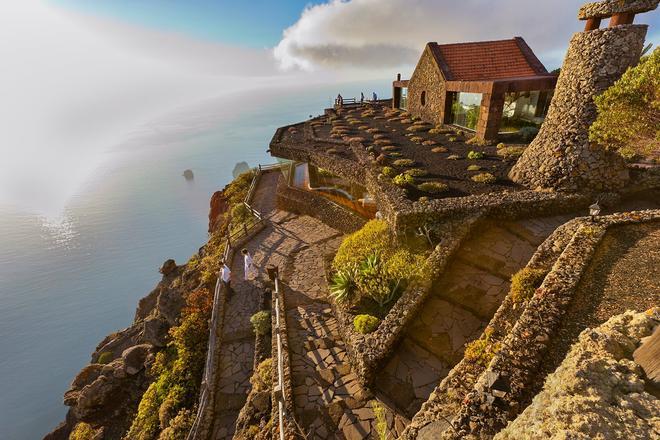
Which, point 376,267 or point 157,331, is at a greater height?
point 376,267

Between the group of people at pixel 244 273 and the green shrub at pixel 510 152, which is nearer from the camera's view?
the group of people at pixel 244 273

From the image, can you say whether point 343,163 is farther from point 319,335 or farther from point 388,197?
point 319,335

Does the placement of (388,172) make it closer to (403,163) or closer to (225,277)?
(403,163)

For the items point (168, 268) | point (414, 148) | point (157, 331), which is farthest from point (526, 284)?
point (168, 268)

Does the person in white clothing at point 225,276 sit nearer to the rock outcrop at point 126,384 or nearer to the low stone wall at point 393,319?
the rock outcrop at point 126,384

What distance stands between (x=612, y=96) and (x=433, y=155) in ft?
35.8

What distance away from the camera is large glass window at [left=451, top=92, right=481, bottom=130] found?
2278cm

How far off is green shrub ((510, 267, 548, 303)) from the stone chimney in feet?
22.9

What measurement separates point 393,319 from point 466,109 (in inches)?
862

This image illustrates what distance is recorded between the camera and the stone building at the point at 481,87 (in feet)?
67.3

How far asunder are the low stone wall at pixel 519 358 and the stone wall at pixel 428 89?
2206 centimetres

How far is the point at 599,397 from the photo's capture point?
3.61 metres

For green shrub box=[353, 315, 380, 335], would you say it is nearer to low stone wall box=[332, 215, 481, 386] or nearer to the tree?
low stone wall box=[332, 215, 481, 386]

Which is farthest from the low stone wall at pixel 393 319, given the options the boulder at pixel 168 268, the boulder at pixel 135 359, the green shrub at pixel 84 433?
the boulder at pixel 168 268
